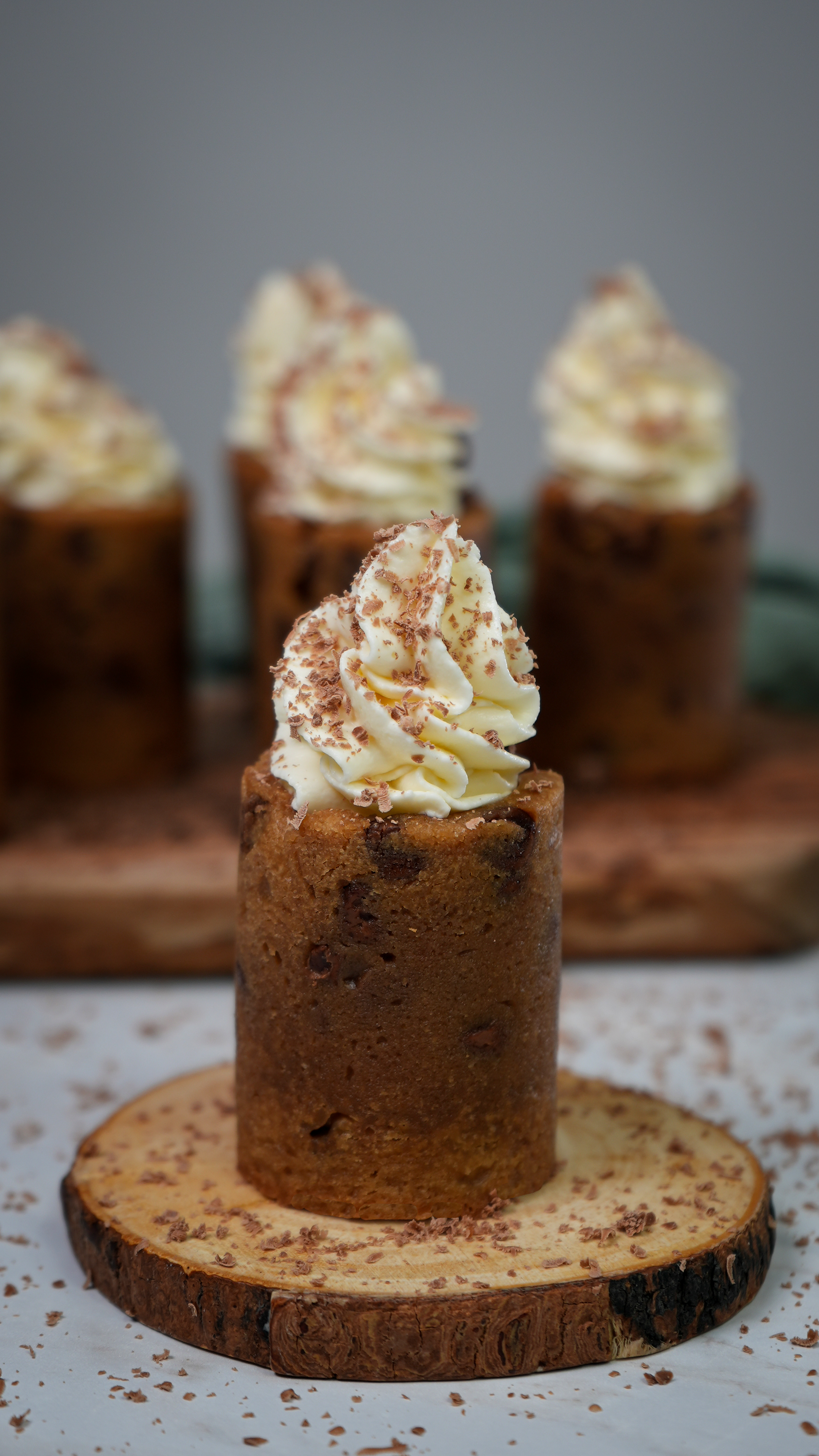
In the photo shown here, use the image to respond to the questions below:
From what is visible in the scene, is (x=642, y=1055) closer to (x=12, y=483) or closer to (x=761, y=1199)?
(x=761, y=1199)

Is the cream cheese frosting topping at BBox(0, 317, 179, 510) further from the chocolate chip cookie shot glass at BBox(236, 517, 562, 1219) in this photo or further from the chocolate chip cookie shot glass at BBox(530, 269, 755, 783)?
the chocolate chip cookie shot glass at BBox(236, 517, 562, 1219)

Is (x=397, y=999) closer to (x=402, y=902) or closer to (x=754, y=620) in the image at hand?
(x=402, y=902)

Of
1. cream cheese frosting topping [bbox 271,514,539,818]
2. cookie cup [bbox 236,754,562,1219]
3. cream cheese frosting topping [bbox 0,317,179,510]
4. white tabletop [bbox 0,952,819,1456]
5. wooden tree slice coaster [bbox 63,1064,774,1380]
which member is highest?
cream cheese frosting topping [bbox 0,317,179,510]

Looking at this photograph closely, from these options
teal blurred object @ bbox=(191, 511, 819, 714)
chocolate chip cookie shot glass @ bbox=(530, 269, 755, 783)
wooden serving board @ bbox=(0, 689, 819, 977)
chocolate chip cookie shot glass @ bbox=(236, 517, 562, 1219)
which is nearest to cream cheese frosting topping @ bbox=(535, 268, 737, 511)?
chocolate chip cookie shot glass @ bbox=(530, 269, 755, 783)

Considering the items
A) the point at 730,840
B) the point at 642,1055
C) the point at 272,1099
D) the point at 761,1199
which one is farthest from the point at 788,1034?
the point at 272,1099

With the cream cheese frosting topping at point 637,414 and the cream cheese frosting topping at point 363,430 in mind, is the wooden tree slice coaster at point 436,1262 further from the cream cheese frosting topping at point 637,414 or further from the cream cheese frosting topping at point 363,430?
the cream cheese frosting topping at point 637,414
